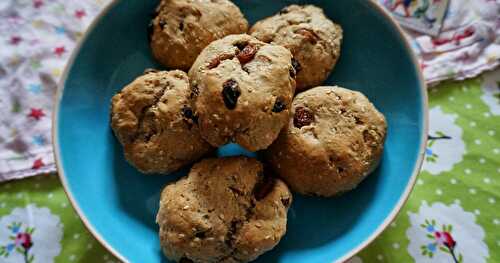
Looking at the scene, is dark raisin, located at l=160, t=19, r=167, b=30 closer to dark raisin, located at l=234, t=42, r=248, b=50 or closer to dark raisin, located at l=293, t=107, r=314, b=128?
dark raisin, located at l=234, t=42, r=248, b=50

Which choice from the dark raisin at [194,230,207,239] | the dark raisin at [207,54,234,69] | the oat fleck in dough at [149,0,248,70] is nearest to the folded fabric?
the oat fleck in dough at [149,0,248,70]

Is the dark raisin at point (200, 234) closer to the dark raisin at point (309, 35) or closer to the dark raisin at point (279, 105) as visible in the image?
the dark raisin at point (279, 105)

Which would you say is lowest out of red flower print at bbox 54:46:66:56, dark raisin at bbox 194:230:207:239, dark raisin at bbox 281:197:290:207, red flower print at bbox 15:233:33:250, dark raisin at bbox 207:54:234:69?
red flower print at bbox 15:233:33:250

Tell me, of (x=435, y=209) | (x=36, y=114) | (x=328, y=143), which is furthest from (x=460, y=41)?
(x=36, y=114)

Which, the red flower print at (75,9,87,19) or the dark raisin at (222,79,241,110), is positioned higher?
the dark raisin at (222,79,241,110)

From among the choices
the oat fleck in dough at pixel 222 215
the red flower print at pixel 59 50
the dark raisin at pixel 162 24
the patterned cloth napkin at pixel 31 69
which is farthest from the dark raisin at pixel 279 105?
the red flower print at pixel 59 50

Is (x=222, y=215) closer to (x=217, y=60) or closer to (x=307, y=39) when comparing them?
(x=217, y=60)

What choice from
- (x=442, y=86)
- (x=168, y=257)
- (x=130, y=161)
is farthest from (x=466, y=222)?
(x=130, y=161)

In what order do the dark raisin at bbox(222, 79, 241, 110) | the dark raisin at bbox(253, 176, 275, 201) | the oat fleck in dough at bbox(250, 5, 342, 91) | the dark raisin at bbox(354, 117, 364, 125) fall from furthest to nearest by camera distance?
1. the oat fleck in dough at bbox(250, 5, 342, 91)
2. the dark raisin at bbox(354, 117, 364, 125)
3. the dark raisin at bbox(253, 176, 275, 201)
4. the dark raisin at bbox(222, 79, 241, 110)
